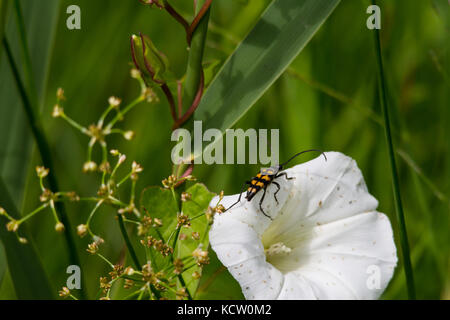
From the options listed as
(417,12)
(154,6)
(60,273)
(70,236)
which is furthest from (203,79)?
(417,12)

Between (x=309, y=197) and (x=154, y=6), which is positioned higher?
(x=154, y=6)

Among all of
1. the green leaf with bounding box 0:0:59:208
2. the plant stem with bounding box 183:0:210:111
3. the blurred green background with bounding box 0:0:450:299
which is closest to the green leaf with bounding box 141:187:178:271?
the plant stem with bounding box 183:0:210:111

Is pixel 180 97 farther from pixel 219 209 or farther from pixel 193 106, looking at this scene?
pixel 219 209

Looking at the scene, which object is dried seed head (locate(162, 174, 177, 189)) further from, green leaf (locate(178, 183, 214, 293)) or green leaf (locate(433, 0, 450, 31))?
green leaf (locate(433, 0, 450, 31))

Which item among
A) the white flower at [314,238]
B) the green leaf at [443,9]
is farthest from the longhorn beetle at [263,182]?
the green leaf at [443,9]
